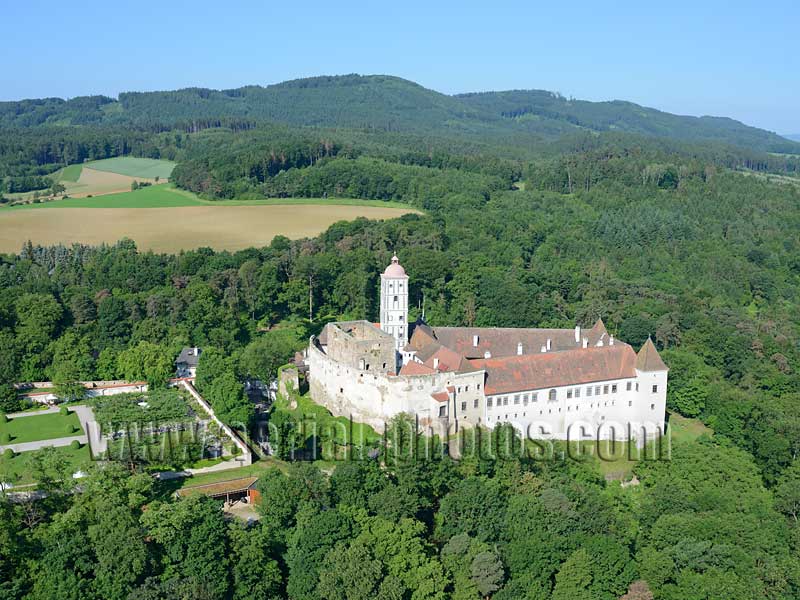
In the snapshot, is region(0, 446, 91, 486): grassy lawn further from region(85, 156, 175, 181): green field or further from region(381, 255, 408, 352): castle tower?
region(85, 156, 175, 181): green field

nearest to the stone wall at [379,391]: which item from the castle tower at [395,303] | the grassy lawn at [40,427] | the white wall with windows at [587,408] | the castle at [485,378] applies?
the castle at [485,378]

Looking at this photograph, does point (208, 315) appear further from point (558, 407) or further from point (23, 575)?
point (23, 575)

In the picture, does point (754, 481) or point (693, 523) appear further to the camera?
point (754, 481)

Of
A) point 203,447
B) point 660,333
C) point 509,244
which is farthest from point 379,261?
point 203,447

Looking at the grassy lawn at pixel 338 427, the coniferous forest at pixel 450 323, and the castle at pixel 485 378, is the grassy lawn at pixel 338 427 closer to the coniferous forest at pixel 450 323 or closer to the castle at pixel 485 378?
the castle at pixel 485 378

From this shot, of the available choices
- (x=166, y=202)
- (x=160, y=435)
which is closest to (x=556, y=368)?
(x=160, y=435)
